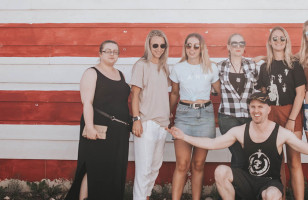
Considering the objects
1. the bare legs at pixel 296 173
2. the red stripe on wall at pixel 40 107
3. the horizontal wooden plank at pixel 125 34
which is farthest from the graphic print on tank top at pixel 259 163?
the red stripe on wall at pixel 40 107

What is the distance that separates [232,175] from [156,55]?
1303 millimetres

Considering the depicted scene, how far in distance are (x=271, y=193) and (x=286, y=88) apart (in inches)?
39.7

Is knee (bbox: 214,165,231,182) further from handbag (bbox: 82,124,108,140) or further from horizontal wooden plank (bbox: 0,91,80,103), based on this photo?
horizontal wooden plank (bbox: 0,91,80,103)

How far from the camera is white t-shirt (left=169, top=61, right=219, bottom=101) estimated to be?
3.06 metres

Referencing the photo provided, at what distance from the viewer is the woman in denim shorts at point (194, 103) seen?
120 inches

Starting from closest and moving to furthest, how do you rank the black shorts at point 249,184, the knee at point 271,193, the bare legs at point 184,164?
the knee at point 271,193 < the black shorts at point 249,184 < the bare legs at point 184,164

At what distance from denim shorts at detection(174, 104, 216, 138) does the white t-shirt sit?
114mm

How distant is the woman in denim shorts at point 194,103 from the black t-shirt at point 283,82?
501 mm

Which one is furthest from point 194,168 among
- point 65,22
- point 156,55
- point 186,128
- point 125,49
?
point 65,22

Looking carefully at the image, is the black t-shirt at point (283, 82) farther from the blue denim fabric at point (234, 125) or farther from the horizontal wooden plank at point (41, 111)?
the horizontal wooden plank at point (41, 111)
